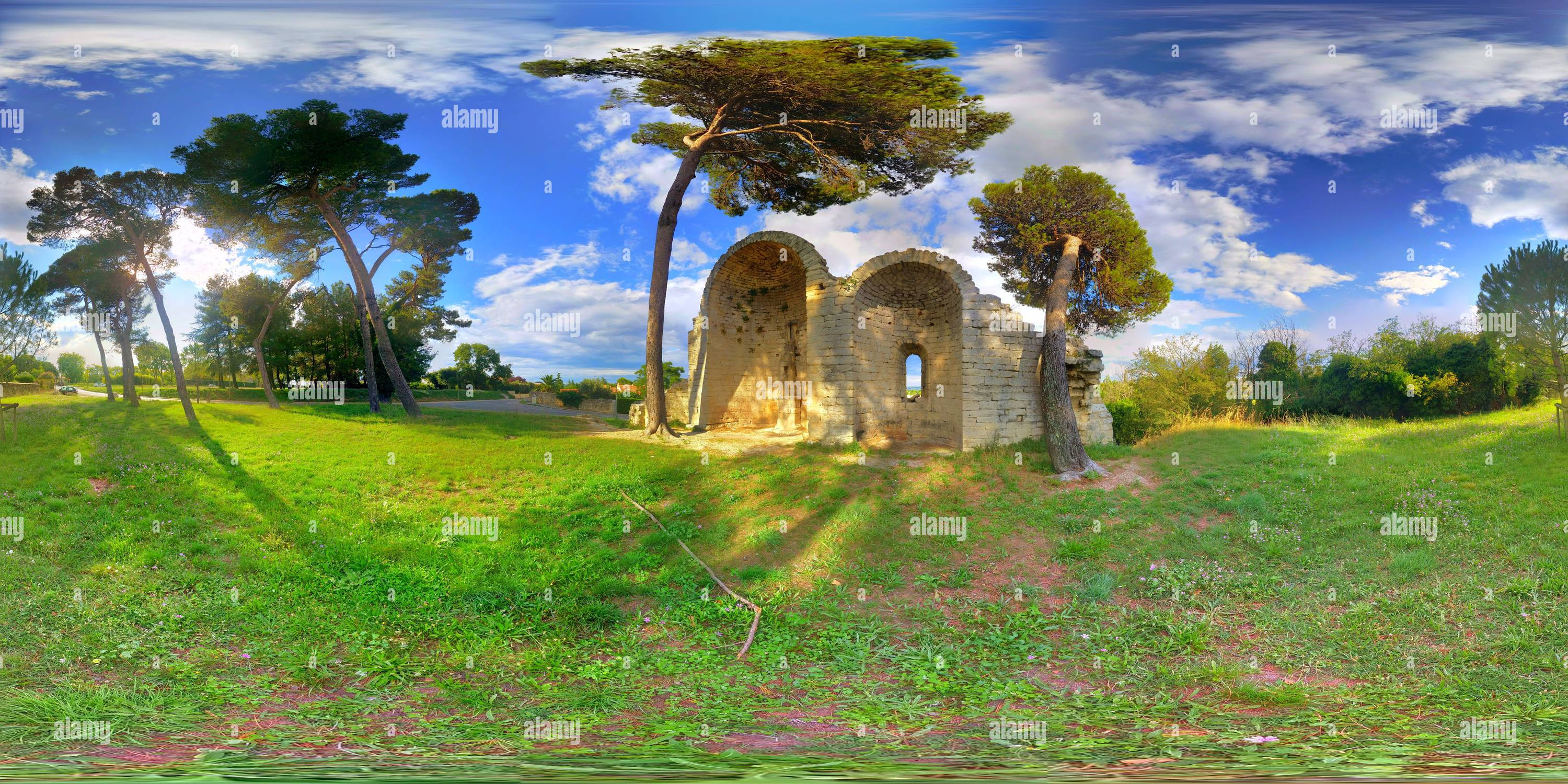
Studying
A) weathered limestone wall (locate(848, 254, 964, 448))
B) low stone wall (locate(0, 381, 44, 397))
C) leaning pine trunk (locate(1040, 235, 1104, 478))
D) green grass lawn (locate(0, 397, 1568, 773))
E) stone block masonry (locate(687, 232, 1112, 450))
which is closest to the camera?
green grass lawn (locate(0, 397, 1568, 773))

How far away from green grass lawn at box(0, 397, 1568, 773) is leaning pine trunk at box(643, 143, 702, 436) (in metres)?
4.06

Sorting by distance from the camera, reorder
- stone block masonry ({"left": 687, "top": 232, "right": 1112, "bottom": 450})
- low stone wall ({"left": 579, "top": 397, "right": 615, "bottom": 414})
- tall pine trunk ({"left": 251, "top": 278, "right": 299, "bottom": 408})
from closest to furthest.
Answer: stone block masonry ({"left": 687, "top": 232, "right": 1112, "bottom": 450}) < tall pine trunk ({"left": 251, "top": 278, "right": 299, "bottom": 408}) < low stone wall ({"left": 579, "top": 397, "right": 615, "bottom": 414})

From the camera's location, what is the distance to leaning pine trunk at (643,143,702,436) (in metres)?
14.7

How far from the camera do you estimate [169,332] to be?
14.9m

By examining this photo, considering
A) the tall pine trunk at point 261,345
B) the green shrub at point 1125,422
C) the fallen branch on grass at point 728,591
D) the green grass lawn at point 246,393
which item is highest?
the tall pine trunk at point 261,345

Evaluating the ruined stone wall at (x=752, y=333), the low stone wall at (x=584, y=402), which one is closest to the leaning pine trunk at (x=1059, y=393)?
A: the ruined stone wall at (x=752, y=333)

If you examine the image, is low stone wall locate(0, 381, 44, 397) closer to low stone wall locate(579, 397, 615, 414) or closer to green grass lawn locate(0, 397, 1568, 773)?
green grass lawn locate(0, 397, 1568, 773)

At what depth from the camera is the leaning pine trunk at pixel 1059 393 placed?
37.3 ft

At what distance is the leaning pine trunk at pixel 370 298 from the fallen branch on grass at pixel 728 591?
1349 centimetres

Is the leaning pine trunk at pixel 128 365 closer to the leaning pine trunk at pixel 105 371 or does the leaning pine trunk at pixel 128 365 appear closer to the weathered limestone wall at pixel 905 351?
the leaning pine trunk at pixel 105 371

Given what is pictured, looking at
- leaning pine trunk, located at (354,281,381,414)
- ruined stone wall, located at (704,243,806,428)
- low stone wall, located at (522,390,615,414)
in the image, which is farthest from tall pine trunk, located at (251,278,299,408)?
ruined stone wall, located at (704,243,806,428)

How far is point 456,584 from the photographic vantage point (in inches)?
230

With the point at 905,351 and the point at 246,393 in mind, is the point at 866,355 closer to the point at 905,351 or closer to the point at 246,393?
the point at 905,351

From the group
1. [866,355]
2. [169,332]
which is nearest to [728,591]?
[866,355]
